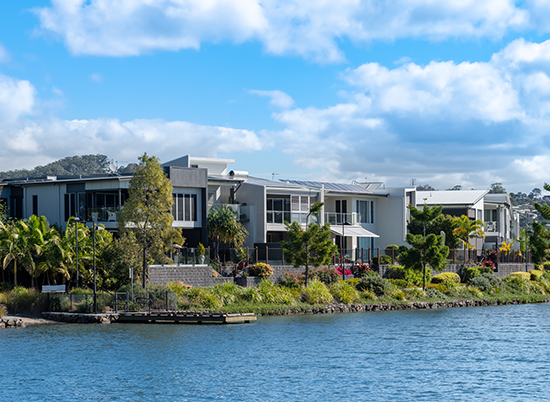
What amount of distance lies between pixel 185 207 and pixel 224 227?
3.28m

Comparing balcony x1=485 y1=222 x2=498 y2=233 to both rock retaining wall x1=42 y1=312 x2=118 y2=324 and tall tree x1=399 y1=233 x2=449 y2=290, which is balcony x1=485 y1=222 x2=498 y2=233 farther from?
rock retaining wall x1=42 y1=312 x2=118 y2=324

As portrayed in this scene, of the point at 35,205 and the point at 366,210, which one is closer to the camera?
the point at 35,205

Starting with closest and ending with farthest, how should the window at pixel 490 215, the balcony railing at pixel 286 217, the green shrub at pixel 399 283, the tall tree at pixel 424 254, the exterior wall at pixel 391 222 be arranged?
1. the tall tree at pixel 424 254
2. the green shrub at pixel 399 283
3. the balcony railing at pixel 286 217
4. the exterior wall at pixel 391 222
5. the window at pixel 490 215

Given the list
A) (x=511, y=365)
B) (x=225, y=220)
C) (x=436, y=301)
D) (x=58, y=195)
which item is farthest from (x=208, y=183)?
(x=511, y=365)

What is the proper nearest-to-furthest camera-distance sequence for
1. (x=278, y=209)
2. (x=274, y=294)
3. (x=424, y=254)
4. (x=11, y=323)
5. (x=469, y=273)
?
1. (x=11, y=323)
2. (x=274, y=294)
3. (x=424, y=254)
4. (x=278, y=209)
5. (x=469, y=273)

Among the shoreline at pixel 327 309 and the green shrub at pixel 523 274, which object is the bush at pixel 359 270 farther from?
the green shrub at pixel 523 274

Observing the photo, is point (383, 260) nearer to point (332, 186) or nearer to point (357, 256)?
point (357, 256)

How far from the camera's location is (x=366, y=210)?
67375mm

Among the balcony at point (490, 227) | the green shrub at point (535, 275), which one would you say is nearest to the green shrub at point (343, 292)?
the green shrub at point (535, 275)

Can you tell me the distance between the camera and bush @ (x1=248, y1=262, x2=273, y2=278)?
46156 millimetres

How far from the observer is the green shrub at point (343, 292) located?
4622 cm

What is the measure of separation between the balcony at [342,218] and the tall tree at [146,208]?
23550 mm

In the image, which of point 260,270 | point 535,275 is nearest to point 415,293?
point 260,270

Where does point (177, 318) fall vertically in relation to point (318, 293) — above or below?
below
